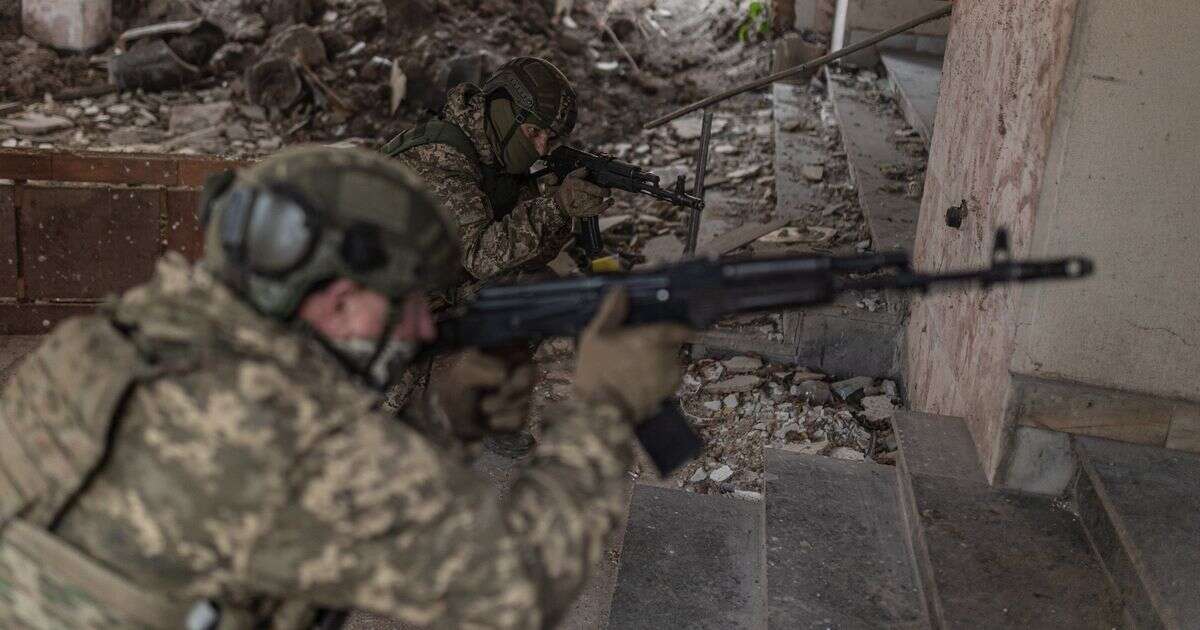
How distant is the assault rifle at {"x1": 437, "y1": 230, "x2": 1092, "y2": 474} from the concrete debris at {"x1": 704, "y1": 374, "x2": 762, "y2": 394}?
3128 millimetres

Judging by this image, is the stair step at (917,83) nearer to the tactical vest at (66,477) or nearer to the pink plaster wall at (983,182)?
the pink plaster wall at (983,182)

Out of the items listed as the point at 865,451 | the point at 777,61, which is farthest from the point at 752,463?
the point at 777,61

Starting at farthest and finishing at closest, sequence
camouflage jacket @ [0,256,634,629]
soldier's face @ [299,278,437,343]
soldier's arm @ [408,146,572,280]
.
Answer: soldier's arm @ [408,146,572,280], soldier's face @ [299,278,437,343], camouflage jacket @ [0,256,634,629]

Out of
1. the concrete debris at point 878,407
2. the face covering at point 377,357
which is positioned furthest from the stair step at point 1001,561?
the face covering at point 377,357

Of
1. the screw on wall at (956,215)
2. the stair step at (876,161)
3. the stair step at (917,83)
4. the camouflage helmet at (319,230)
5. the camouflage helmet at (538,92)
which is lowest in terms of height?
the stair step at (876,161)

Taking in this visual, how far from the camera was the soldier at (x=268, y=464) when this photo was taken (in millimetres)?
1610

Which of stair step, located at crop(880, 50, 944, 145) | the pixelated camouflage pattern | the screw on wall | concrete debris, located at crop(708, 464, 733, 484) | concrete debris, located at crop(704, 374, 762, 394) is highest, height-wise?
the pixelated camouflage pattern

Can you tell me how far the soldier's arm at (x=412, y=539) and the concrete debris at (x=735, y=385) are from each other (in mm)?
3660

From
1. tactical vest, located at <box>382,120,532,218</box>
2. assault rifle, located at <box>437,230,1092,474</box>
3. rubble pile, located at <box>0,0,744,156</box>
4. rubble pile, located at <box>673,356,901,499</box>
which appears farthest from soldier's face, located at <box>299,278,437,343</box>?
rubble pile, located at <box>0,0,744,156</box>

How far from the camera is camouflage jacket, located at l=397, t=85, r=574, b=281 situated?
4469 millimetres

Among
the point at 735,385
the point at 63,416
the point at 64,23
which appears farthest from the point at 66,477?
the point at 64,23

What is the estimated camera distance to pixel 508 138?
4648mm

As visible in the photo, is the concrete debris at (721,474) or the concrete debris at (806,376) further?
the concrete debris at (806,376)

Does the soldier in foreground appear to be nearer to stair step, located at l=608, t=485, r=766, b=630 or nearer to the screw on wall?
stair step, located at l=608, t=485, r=766, b=630
